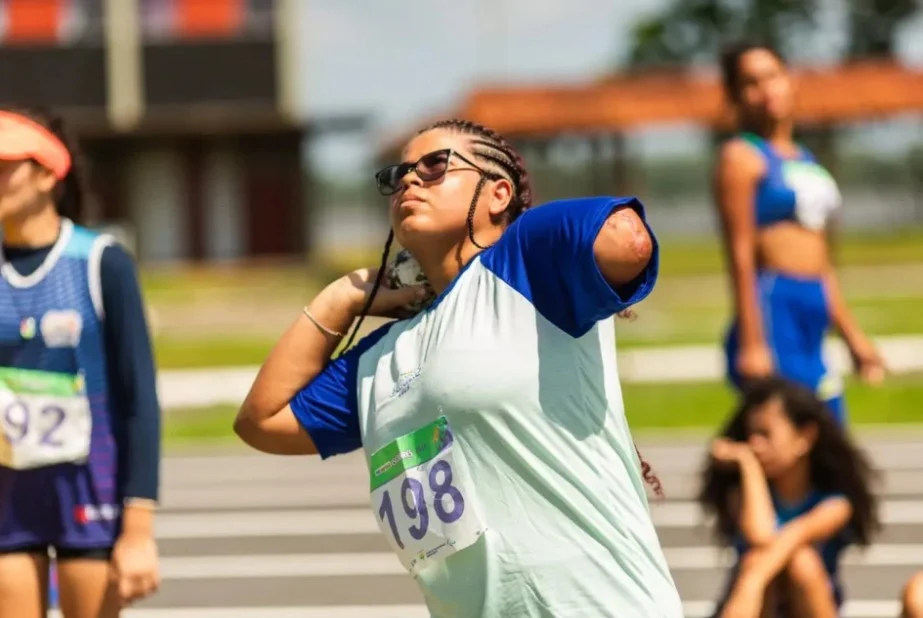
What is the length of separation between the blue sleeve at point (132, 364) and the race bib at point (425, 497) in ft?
3.71

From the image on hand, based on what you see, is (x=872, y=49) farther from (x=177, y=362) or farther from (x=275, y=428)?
(x=275, y=428)

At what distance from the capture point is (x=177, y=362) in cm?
1958

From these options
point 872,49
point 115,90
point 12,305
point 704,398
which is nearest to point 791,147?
point 12,305

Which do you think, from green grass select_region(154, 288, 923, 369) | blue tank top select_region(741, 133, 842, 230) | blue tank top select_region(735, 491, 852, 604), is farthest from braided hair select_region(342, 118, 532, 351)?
green grass select_region(154, 288, 923, 369)

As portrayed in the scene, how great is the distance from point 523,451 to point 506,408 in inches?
3.4

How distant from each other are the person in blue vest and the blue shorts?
270cm

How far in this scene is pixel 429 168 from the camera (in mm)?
3250

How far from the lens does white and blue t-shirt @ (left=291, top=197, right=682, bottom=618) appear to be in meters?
3.06

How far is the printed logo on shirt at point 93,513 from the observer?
4305 mm

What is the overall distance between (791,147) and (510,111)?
2938 cm

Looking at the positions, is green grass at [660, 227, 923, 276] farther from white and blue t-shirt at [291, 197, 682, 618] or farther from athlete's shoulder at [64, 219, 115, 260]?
white and blue t-shirt at [291, 197, 682, 618]

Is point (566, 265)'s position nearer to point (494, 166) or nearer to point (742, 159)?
point (494, 166)

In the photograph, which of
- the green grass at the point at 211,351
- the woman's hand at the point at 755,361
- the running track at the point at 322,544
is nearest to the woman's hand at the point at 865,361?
the woman's hand at the point at 755,361

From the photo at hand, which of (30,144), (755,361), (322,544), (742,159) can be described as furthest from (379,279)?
(322,544)
